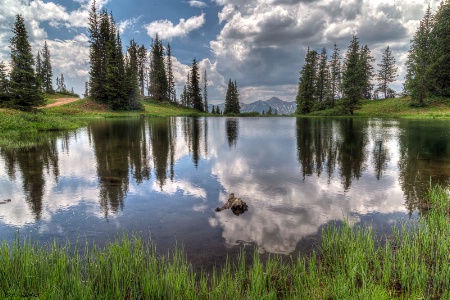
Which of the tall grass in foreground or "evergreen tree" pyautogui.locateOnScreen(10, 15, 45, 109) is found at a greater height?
"evergreen tree" pyautogui.locateOnScreen(10, 15, 45, 109)

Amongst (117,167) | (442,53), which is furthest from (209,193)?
(442,53)

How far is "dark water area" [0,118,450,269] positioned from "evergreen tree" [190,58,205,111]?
7741 cm

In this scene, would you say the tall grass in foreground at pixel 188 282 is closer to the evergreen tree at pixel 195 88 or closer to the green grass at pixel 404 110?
the green grass at pixel 404 110

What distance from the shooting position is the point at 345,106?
6031cm

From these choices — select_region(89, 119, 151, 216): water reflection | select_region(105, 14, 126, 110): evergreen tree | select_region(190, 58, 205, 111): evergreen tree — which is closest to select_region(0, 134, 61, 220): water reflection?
select_region(89, 119, 151, 216): water reflection

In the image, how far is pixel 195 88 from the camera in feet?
304

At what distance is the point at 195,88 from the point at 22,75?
5820 cm

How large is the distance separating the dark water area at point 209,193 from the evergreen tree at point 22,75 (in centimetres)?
2822

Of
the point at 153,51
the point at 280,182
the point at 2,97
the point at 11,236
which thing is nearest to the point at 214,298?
the point at 11,236

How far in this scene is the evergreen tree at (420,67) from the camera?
2046 inches

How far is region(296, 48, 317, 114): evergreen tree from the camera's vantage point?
74875 mm

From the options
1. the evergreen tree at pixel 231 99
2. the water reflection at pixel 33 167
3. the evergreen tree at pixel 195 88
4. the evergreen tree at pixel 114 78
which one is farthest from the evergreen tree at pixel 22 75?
the evergreen tree at pixel 231 99

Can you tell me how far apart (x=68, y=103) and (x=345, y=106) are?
63.7 m

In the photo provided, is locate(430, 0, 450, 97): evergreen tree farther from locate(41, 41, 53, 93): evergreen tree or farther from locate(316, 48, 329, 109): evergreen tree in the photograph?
locate(41, 41, 53, 93): evergreen tree
